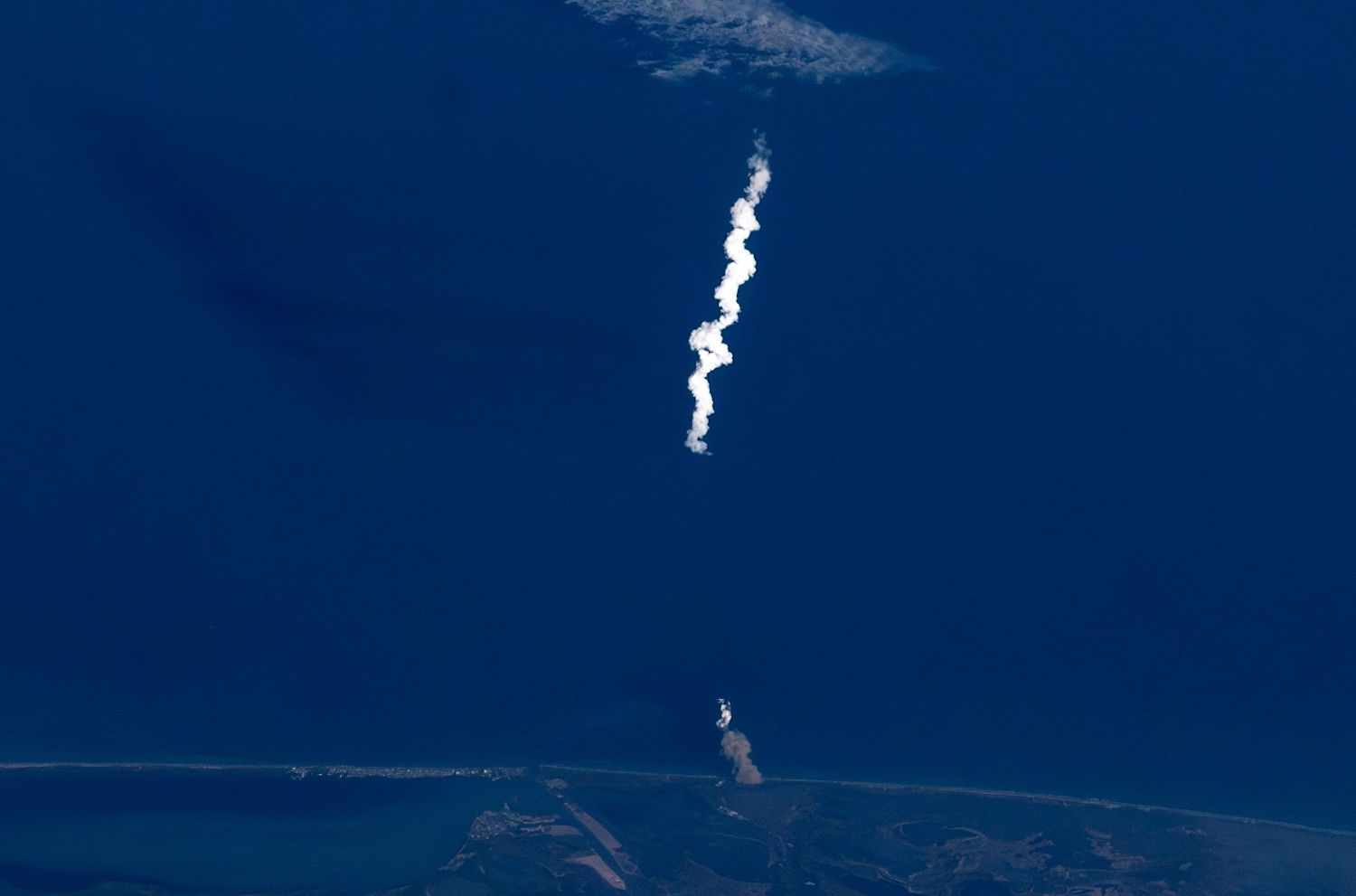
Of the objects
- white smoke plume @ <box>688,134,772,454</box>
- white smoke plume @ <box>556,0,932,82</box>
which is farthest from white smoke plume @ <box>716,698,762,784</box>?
white smoke plume @ <box>556,0,932,82</box>

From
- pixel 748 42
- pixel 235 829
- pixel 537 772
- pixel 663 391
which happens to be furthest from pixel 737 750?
pixel 748 42

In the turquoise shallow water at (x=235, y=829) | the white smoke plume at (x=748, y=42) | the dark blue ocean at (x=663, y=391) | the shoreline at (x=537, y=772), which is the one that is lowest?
the turquoise shallow water at (x=235, y=829)

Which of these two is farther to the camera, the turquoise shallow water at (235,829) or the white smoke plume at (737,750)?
the white smoke plume at (737,750)

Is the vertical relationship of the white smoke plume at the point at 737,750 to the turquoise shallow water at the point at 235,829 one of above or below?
above

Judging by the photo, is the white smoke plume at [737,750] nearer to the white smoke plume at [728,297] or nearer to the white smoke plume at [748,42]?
the white smoke plume at [728,297]

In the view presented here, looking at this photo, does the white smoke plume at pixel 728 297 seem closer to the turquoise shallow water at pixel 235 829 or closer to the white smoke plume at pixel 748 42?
the white smoke plume at pixel 748 42

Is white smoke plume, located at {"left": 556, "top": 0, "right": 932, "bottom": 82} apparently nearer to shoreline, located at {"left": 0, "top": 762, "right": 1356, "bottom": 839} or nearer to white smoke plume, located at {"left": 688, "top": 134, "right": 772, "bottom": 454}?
white smoke plume, located at {"left": 688, "top": 134, "right": 772, "bottom": 454}

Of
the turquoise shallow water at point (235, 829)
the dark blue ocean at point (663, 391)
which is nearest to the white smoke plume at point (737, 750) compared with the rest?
the dark blue ocean at point (663, 391)
